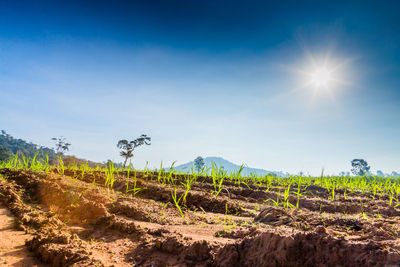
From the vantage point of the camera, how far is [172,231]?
2918 millimetres

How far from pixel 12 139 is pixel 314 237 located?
4170 inches

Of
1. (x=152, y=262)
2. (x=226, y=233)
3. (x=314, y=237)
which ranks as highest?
(x=314, y=237)

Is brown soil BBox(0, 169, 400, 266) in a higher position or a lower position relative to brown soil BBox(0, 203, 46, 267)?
higher

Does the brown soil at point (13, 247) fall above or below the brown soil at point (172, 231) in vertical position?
below

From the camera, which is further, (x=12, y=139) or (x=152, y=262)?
(x=12, y=139)

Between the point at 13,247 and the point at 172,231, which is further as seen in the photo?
the point at 172,231

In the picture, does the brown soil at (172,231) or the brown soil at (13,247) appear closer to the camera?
the brown soil at (172,231)

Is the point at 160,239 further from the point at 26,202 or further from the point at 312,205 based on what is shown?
the point at 312,205

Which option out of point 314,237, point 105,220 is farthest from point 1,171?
point 314,237

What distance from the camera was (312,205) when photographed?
4.93 meters

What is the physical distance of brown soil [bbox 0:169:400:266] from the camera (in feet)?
6.03

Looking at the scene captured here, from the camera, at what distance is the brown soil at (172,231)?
1.84 metres

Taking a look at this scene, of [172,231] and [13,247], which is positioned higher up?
[172,231]

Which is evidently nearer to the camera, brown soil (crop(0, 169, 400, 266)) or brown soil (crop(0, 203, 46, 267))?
brown soil (crop(0, 169, 400, 266))
